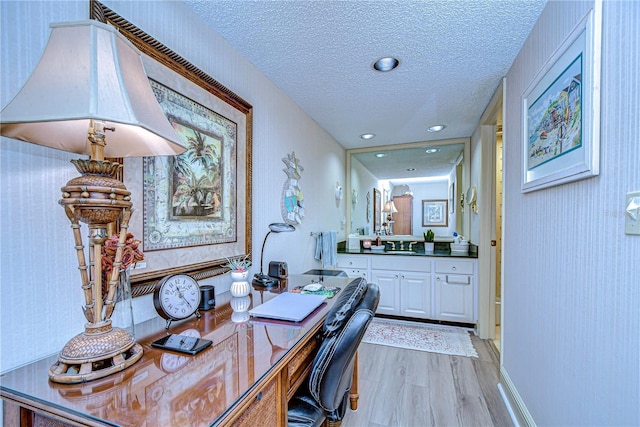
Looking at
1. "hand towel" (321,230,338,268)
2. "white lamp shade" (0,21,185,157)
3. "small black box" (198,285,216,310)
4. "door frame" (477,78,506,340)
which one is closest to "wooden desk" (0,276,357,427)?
"small black box" (198,285,216,310)

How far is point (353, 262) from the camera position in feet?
11.3

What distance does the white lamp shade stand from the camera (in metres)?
0.61

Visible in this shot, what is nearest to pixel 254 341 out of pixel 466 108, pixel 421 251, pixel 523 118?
pixel 523 118

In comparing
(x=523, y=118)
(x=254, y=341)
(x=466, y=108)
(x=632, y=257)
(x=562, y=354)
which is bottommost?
(x=562, y=354)

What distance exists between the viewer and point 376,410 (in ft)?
5.80

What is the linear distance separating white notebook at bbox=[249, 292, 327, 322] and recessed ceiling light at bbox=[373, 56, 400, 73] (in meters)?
1.53

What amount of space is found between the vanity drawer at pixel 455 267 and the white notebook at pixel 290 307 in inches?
85.2

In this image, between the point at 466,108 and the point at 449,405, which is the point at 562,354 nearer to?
the point at 449,405

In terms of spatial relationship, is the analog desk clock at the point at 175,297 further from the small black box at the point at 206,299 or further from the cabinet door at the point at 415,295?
the cabinet door at the point at 415,295

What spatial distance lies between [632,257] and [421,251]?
2.67m

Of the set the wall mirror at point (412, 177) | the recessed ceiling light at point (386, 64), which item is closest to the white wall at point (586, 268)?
the recessed ceiling light at point (386, 64)

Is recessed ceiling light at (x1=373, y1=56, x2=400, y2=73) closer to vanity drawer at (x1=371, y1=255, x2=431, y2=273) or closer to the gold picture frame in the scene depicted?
the gold picture frame

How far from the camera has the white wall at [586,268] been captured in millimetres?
823

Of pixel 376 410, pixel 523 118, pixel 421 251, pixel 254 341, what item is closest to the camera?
pixel 254 341
